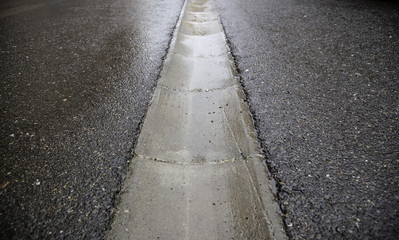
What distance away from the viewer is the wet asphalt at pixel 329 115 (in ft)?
5.50

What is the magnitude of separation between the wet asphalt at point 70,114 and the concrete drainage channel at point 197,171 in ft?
0.54

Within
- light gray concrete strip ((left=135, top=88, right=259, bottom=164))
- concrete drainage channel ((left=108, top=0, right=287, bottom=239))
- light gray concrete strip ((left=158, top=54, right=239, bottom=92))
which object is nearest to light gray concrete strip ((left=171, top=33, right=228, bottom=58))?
light gray concrete strip ((left=158, top=54, right=239, bottom=92))

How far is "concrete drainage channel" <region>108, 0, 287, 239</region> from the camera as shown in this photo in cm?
168

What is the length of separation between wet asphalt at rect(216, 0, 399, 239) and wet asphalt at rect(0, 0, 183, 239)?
53.7 inches

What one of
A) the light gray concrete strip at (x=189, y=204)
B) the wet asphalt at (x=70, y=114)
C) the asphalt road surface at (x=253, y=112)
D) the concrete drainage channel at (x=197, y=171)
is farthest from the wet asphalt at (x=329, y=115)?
the wet asphalt at (x=70, y=114)

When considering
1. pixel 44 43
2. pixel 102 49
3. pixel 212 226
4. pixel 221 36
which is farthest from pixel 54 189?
pixel 221 36

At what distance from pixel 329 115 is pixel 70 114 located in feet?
9.16

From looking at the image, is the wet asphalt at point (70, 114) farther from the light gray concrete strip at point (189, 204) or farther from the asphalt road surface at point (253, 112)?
the light gray concrete strip at point (189, 204)

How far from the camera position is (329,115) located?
99.2 inches

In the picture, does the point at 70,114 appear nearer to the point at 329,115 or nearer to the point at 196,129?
the point at 196,129

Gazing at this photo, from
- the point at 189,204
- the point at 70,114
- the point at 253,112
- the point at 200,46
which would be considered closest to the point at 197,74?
the point at 200,46

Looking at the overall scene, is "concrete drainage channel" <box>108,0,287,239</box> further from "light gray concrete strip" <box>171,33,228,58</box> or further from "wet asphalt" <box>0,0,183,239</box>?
"light gray concrete strip" <box>171,33,228,58</box>

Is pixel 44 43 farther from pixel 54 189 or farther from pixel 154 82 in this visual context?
pixel 54 189

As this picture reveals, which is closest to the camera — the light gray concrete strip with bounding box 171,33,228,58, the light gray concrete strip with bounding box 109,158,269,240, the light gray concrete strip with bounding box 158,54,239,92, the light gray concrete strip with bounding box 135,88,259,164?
the light gray concrete strip with bounding box 109,158,269,240
